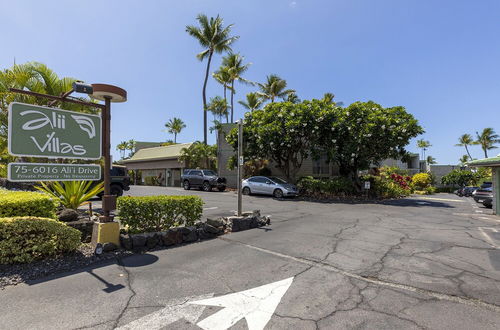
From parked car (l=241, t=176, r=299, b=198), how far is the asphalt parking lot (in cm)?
1092

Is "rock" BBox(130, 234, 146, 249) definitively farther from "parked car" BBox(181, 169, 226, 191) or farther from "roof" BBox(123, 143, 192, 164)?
"roof" BBox(123, 143, 192, 164)

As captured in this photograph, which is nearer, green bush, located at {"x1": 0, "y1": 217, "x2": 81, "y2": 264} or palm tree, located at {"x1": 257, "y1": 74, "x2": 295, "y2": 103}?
green bush, located at {"x1": 0, "y1": 217, "x2": 81, "y2": 264}

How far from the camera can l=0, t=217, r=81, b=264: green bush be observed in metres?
4.43

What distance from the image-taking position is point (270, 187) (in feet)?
59.5

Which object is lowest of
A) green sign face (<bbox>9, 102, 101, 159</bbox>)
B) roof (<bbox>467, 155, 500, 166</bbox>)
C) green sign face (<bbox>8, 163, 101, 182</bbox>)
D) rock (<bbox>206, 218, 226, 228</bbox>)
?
rock (<bbox>206, 218, 226, 228</bbox>)

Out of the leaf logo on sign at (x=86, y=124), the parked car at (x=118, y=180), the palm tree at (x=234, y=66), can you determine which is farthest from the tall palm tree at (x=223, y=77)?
the leaf logo on sign at (x=86, y=124)

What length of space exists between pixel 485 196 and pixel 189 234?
59.4 ft

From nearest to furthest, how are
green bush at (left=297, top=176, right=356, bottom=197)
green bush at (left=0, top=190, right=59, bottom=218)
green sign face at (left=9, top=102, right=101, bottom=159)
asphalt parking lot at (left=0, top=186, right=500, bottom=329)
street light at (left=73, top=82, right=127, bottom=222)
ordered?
asphalt parking lot at (left=0, top=186, right=500, bottom=329), green sign face at (left=9, top=102, right=101, bottom=159), green bush at (left=0, top=190, right=59, bottom=218), street light at (left=73, top=82, right=127, bottom=222), green bush at (left=297, top=176, right=356, bottom=197)

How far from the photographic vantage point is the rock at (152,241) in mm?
5766

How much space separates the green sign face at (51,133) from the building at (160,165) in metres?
24.8

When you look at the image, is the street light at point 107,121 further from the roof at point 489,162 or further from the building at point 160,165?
the building at point 160,165

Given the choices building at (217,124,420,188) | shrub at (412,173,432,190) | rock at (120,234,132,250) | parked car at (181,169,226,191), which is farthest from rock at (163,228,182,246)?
shrub at (412,173,432,190)

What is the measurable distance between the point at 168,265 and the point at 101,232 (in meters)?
1.73

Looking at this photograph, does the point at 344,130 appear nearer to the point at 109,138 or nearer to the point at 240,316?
the point at 109,138
